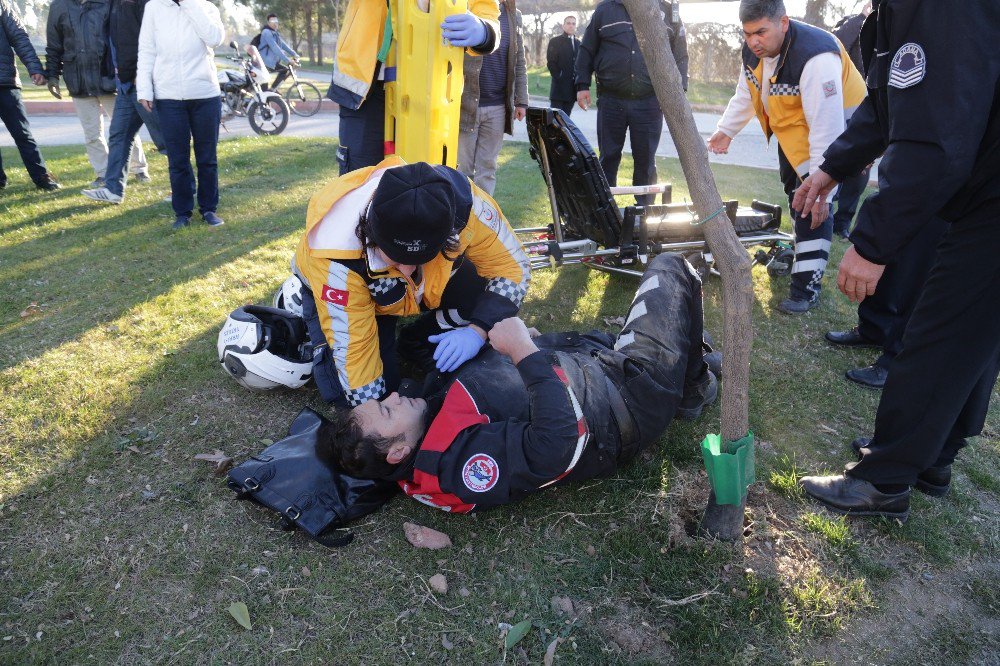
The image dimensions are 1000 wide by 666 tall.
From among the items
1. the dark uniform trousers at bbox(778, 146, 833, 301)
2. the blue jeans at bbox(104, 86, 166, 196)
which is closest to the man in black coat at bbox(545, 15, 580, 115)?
the dark uniform trousers at bbox(778, 146, 833, 301)

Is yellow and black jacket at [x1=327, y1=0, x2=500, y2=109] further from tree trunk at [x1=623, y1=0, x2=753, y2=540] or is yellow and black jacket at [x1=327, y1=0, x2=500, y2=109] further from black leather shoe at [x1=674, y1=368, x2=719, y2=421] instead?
black leather shoe at [x1=674, y1=368, x2=719, y2=421]

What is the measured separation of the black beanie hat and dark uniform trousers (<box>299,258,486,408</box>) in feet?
2.59

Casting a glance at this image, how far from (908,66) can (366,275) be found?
2142 millimetres

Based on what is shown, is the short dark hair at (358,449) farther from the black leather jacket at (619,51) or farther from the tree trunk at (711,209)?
the black leather jacket at (619,51)

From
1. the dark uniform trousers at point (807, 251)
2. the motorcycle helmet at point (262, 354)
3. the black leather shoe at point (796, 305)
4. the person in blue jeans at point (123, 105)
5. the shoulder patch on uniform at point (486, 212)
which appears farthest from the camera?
the person in blue jeans at point (123, 105)

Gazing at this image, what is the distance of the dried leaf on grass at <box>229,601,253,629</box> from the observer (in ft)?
7.21

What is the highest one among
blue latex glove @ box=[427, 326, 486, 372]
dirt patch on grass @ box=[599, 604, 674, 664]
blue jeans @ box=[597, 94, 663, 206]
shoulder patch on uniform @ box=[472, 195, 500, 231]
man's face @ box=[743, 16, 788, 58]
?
man's face @ box=[743, 16, 788, 58]

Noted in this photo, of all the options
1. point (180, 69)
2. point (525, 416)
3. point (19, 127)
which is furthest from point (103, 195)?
point (525, 416)

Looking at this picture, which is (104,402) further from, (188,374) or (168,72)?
(168,72)

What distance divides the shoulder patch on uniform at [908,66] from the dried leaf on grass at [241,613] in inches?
113

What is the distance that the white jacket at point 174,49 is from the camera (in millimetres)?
5312

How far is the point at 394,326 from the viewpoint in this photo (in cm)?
338

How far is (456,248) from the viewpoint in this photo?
2.81 meters

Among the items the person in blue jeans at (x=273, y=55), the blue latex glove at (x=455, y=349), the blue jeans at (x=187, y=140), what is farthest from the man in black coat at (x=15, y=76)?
the person in blue jeans at (x=273, y=55)
